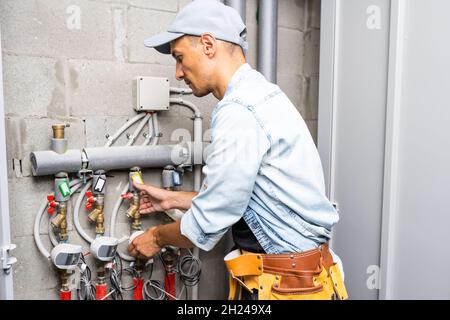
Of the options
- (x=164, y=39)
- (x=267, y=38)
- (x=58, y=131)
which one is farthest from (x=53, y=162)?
(x=267, y=38)

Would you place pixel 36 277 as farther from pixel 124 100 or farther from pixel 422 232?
pixel 422 232

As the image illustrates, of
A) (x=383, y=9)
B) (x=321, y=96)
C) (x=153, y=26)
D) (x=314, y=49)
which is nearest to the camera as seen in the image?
(x=383, y=9)

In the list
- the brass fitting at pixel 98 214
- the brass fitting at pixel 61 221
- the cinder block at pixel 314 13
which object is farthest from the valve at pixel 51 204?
the cinder block at pixel 314 13

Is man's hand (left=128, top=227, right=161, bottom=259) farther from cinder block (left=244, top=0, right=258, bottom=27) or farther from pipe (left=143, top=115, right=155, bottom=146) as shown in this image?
cinder block (left=244, top=0, right=258, bottom=27)

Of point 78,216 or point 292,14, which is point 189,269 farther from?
point 292,14

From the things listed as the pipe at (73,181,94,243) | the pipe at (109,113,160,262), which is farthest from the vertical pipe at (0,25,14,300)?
the pipe at (109,113,160,262)

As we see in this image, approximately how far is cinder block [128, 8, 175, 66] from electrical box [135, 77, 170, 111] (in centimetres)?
9

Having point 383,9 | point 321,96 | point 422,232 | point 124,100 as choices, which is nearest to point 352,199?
point 422,232

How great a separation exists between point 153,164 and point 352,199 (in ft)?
2.51

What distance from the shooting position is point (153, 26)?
1551mm

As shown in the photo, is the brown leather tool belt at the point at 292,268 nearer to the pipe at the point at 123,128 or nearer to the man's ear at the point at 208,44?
the man's ear at the point at 208,44

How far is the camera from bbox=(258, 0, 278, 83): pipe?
1.72 metres

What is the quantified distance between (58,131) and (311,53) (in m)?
1.21

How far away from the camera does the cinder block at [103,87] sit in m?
1.43
